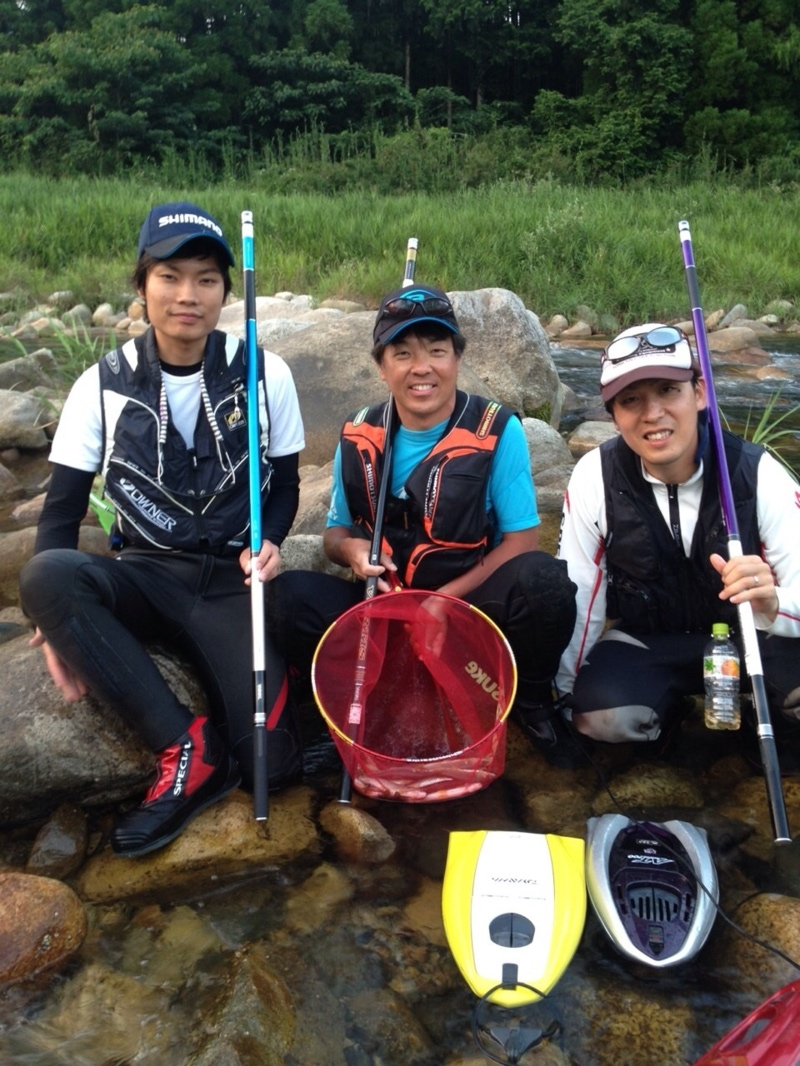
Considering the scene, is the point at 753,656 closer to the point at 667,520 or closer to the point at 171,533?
the point at 667,520

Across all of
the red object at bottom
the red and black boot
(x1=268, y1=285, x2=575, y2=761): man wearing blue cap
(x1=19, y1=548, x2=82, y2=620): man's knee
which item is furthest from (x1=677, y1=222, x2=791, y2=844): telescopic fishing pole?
(x1=19, y1=548, x2=82, y2=620): man's knee

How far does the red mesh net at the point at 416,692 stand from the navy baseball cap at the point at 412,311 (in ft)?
2.88

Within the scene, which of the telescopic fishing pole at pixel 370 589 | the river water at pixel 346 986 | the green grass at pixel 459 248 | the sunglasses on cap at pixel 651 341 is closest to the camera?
the river water at pixel 346 986

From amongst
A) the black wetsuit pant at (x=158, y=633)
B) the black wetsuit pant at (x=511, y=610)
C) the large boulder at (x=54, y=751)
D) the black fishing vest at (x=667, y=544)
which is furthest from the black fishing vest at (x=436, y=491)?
the large boulder at (x=54, y=751)

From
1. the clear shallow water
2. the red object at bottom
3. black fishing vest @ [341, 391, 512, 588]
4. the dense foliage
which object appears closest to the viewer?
the red object at bottom

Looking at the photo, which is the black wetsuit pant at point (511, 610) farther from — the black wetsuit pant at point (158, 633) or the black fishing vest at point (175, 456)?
the black fishing vest at point (175, 456)

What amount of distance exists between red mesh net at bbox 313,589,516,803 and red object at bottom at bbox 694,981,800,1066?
3.37 feet

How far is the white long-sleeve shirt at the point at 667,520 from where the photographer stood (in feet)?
9.68

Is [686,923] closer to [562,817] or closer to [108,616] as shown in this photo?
[562,817]

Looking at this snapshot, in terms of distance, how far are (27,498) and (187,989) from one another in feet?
14.0

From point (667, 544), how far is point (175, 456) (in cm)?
164

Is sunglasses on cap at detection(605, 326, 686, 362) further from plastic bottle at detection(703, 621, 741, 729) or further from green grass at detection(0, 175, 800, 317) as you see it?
green grass at detection(0, 175, 800, 317)

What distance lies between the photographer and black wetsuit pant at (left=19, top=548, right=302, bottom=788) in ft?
9.49

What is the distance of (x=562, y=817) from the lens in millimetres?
3061
